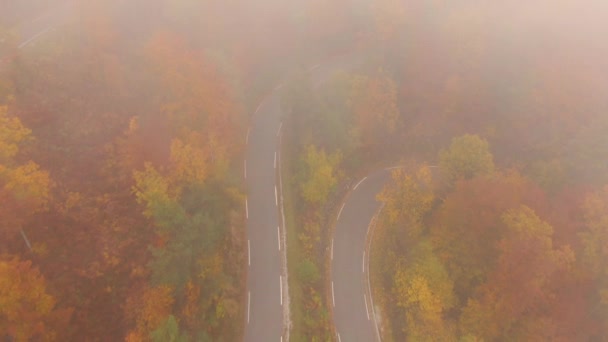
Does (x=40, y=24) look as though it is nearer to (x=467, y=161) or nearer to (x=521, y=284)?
(x=467, y=161)

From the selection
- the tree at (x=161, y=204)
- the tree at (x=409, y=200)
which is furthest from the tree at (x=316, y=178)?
the tree at (x=161, y=204)

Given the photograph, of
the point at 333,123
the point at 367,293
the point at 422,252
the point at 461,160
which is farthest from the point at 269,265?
the point at 461,160

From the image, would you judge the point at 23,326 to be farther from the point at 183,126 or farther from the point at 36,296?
the point at 183,126

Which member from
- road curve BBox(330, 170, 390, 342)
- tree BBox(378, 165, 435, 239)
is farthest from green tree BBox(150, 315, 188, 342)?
tree BBox(378, 165, 435, 239)

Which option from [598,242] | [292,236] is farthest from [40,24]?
[598,242]

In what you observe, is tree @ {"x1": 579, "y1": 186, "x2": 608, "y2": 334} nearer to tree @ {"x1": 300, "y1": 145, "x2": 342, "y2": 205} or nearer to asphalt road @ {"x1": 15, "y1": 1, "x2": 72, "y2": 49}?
tree @ {"x1": 300, "y1": 145, "x2": 342, "y2": 205}
